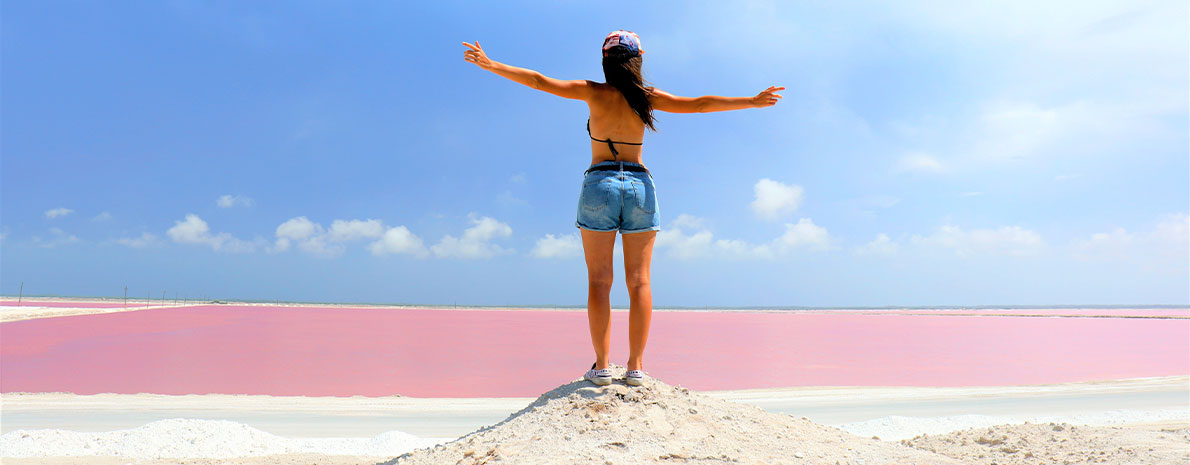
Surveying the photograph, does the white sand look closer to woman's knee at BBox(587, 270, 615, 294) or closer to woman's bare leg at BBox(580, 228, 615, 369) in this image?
woman's bare leg at BBox(580, 228, 615, 369)

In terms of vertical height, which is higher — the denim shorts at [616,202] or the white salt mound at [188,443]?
the denim shorts at [616,202]

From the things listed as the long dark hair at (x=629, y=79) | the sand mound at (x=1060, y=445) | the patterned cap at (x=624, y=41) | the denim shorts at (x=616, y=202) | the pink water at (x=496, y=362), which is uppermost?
the patterned cap at (x=624, y=41)

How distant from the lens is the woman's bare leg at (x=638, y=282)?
341 cm

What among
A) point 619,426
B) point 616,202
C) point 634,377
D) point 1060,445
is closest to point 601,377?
point 634,377

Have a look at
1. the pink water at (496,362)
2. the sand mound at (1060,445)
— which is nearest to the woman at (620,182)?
the sand mound at (1060,445)

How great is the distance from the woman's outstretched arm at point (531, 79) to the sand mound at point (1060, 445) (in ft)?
10.6

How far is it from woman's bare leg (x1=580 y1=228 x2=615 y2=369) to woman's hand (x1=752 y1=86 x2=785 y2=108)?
117 centimetres

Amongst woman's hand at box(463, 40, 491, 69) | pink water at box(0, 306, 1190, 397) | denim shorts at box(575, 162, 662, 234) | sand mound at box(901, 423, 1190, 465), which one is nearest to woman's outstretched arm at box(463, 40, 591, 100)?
woman's hand at box(463, 40, 491, 69)

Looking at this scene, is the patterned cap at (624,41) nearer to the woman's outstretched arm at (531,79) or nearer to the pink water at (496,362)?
the woman's outstretched arm at (531,79)

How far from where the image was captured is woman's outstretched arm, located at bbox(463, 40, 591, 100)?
3100 mm

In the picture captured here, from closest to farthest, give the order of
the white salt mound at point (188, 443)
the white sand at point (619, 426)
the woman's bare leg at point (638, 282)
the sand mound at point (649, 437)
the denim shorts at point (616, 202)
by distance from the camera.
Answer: the sand mound at point (649, 437)
the white sand at point (619, 426)
the denim shorts at point (616, 202)
the woman's bare leg at point (638, 282)
the white salt mound at point (188, 443)

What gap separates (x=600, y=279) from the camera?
11.1 ft

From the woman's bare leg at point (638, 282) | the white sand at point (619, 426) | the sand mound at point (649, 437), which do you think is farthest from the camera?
the woman's bare leg at point (638, 282)

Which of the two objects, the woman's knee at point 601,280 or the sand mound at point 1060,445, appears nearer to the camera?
the woman's knee at point 601,280
